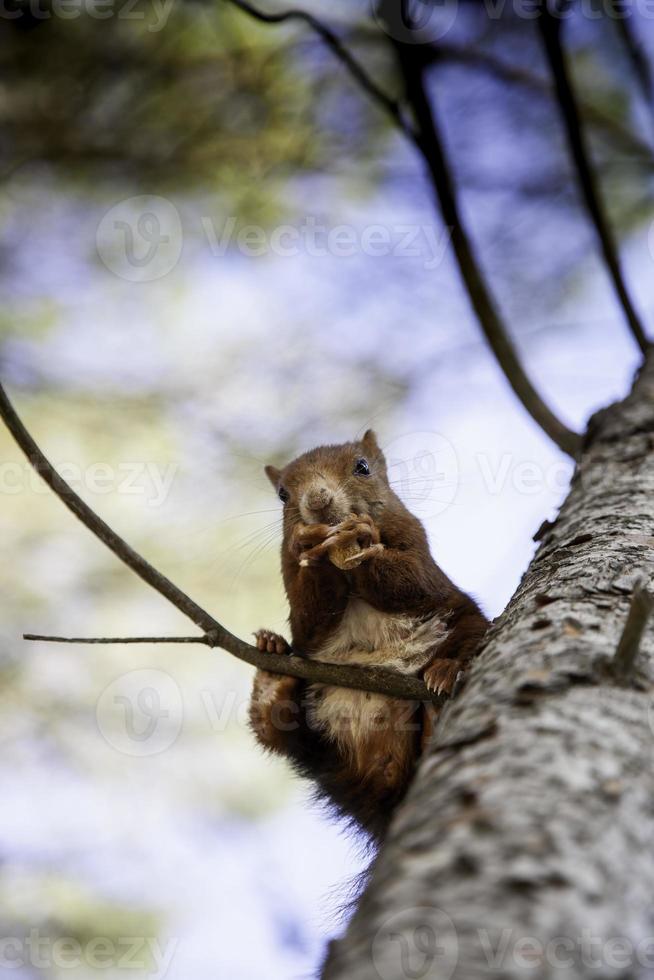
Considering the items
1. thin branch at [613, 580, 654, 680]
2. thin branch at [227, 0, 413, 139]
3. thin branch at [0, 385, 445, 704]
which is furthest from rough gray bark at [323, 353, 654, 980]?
thin branch at [227, 0, 413, 139]

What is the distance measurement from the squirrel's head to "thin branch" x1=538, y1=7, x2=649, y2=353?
3.68ft

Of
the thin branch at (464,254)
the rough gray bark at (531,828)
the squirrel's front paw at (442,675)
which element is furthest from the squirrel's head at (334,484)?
the rough gray bark at (531,828)

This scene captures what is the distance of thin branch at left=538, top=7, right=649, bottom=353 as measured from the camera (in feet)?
11.6

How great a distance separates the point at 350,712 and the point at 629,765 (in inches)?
61.4

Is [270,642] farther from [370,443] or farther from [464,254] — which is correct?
[464,254]

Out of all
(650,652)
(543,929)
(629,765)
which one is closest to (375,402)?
(650,652)

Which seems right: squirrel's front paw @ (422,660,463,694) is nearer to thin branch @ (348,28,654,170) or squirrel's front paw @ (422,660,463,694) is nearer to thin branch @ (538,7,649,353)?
thin branch @ (538,7,649,353)

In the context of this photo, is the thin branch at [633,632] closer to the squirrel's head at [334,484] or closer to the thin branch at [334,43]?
the squirrel's head at [334,484]

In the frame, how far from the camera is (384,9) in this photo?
3.65 meters

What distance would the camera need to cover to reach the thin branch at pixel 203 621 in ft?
7.02

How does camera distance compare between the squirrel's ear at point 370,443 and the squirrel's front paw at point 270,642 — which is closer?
the squirrel's front paw at point 270,642

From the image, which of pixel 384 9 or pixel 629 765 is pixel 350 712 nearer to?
pixel 629 765

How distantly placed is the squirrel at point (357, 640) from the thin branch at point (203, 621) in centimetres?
37

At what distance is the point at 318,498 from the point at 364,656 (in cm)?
53
